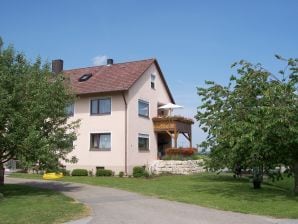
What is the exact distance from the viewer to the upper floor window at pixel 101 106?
3322 centimetres

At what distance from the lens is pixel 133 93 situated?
33375 millimetres

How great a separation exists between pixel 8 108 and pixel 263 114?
Result: 376 inches

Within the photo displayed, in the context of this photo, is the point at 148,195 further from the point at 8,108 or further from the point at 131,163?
the point at 131,163

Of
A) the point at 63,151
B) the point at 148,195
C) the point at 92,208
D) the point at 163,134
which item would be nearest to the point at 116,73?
the point at 163,134

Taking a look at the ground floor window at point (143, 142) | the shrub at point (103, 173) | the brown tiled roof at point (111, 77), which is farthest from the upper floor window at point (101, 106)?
the shrub at point (103, 173)

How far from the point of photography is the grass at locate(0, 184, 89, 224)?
1223cm

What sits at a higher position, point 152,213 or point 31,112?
point 31,112

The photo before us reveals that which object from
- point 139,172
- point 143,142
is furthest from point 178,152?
point 139,172

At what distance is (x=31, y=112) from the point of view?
1792cm

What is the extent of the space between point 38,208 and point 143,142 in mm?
20788

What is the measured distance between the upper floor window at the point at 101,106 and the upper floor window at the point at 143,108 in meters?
2.59

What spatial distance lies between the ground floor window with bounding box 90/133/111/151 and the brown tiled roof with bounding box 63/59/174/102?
3.28 m

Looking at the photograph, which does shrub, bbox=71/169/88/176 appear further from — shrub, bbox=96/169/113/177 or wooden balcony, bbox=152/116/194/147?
wooden balcony, bbox=152/116/194/147

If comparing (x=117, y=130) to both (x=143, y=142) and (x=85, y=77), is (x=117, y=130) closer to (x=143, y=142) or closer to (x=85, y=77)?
(x=143, y=142)
